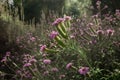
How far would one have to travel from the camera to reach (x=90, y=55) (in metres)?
4.14

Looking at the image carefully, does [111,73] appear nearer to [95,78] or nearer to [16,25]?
[95,78]

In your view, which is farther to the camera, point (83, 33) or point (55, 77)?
point (83, 33)

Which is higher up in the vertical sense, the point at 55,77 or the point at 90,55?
the point at 90,55

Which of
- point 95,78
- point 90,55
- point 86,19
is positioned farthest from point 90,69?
point 86,19

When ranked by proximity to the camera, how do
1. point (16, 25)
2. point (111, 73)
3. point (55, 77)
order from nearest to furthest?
1. point (111, 73)
2. point (55, 77)
3. point (16, 25)

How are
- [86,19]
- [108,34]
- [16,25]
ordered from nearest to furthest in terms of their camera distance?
1. [108,34]
2. [86,19]
3. [16,25]

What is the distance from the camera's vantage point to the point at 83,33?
4.77 meters

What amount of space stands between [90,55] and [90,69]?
14.9 inches

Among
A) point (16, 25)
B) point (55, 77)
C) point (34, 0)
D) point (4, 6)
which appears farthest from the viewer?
point (34, 0)

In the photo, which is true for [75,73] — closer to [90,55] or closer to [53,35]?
[90,55]

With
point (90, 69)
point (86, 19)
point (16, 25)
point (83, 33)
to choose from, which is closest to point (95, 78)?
point (90, 69)

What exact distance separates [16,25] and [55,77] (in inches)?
174

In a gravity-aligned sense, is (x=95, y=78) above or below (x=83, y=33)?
below

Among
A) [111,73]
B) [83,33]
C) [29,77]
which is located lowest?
[29,77]
